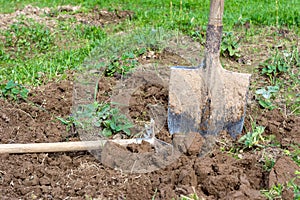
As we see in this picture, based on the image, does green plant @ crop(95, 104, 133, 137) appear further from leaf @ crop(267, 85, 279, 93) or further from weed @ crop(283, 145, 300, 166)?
leaf @ crop(267, 85, 279, 93)

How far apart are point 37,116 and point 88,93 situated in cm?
51

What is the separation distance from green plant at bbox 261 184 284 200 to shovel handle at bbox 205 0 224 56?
1.11 metres

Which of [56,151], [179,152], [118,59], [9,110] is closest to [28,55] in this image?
[118,59]

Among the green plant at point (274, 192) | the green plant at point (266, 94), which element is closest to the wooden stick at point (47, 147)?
the green plant at point (274, 192)

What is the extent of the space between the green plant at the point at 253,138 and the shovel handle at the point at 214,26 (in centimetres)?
67

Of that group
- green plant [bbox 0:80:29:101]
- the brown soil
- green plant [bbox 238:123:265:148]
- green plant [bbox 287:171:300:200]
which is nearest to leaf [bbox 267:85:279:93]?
the brown soil

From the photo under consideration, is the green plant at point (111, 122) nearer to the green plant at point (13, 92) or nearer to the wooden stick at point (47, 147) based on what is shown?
the wooden stick at point (47, 147)

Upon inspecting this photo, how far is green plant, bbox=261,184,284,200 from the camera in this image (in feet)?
8.48

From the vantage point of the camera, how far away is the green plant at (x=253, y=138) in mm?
3174

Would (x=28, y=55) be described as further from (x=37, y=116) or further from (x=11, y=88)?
(x=37, y=116)

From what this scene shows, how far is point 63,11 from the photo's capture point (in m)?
6.96

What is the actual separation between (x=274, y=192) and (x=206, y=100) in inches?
37.3

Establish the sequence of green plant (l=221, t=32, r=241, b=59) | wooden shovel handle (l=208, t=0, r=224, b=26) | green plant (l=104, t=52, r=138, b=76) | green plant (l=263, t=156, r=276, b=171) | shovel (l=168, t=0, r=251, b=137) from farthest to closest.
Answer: green plant (l=221, t=32, r=241, b=59) < green plant (l=104, t=52, r=138, b=76) < shovel (l=168, t=0, r=251, b=137) < wooden shovel handle (l=208, t=0, r=224, b=26) < green plant (l=263, t=156, r=276, b=171)

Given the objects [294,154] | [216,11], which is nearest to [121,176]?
[294,154]
